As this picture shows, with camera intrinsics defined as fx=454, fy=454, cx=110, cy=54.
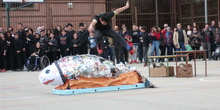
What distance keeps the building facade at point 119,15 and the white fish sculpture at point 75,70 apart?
59.8 ft

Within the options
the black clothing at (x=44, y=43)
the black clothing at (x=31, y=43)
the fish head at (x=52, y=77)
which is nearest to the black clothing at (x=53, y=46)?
the black clothing at (x=44, y=43)

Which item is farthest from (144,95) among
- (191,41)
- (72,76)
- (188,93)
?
(191,41)

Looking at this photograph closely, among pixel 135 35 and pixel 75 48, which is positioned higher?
pixel 135 35

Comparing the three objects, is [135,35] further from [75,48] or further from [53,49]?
[53,49]

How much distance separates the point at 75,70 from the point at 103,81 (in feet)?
2.80

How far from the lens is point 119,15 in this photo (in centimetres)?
3238

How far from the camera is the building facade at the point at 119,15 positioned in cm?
3006

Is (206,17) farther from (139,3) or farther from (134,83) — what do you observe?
(134,83)

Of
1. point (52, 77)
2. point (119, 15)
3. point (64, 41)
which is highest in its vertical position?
point (119, 15)

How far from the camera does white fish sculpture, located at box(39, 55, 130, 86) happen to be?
1106cm

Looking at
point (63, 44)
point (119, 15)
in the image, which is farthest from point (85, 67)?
point (119, 15)

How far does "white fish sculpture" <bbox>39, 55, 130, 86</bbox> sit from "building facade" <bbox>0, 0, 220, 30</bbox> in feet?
59.8

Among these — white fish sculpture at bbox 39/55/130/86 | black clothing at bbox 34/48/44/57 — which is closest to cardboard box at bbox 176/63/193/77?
white fish sculpture at bbox 39/55/130/86

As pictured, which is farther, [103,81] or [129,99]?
[103,81]
